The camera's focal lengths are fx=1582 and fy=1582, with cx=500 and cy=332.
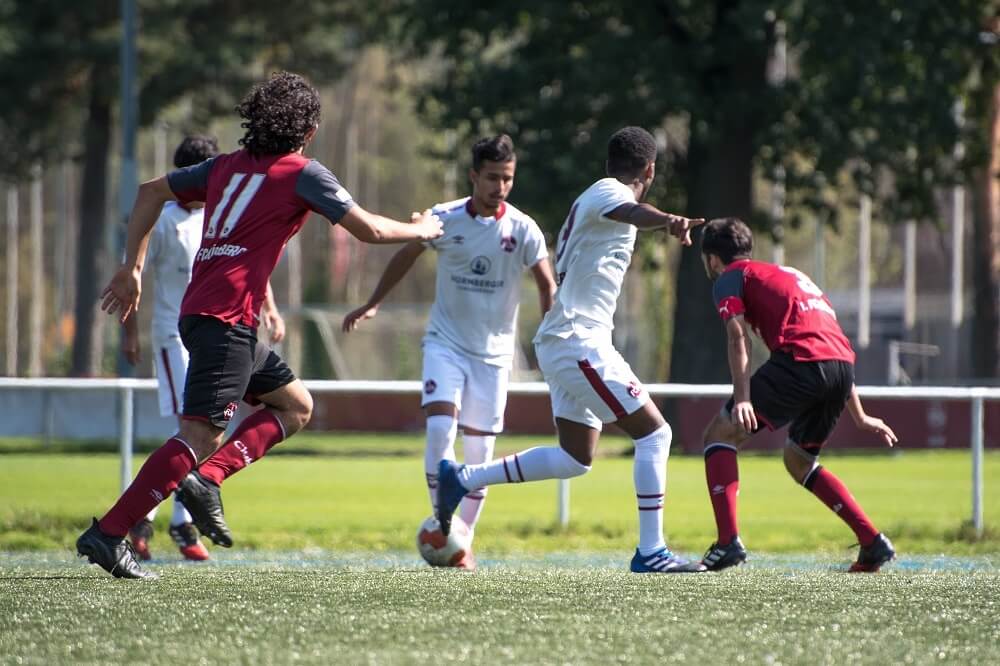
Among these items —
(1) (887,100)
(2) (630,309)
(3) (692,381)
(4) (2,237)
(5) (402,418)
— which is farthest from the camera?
(4) (2,237)

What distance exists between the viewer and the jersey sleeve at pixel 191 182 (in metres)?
6.91

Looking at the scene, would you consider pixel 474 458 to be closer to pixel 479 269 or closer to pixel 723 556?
pixel 479 269

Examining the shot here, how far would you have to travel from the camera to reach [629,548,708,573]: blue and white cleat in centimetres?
766

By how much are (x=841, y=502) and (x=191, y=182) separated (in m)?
3.77

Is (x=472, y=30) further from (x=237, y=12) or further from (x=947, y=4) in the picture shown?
(x=237, y=12)

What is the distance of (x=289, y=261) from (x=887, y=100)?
45.8 meters

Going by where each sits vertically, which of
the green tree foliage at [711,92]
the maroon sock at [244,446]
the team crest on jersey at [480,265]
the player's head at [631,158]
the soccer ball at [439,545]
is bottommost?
the soccer ball at [439,545]

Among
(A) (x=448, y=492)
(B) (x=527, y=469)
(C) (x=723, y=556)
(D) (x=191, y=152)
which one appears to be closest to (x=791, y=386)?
(C) (x=723, y=556)

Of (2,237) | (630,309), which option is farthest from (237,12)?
(2,237)

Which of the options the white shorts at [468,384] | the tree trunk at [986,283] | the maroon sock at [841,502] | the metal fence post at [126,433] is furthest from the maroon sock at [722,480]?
the tree trunk at [986,283]

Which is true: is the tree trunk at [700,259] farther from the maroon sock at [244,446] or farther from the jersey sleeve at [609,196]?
the maroon sock at [244,446]

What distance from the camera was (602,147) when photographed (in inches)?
965

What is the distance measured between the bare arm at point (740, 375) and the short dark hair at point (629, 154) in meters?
0.89

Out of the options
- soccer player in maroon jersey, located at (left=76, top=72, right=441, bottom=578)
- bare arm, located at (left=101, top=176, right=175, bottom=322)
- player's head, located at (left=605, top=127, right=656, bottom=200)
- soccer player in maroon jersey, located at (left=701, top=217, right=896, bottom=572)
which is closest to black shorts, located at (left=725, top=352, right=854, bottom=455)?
soccer player in maroon jersey, located at (left=701, top=217, right=896, bottom=572)
